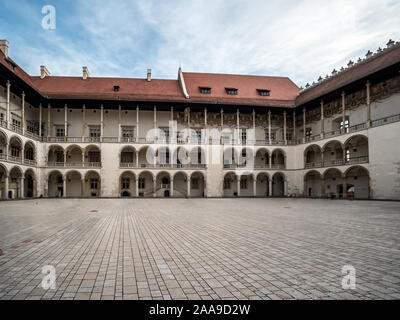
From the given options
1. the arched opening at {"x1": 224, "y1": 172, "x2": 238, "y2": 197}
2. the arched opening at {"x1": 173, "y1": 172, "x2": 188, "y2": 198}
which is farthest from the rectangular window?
the arched opening at {"x1": 224, "y1": 172, "x2": 238, "y2": 197}

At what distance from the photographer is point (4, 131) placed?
25047 millimetres

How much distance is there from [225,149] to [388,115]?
58.9 ft

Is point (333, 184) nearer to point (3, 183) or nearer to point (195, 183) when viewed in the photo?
point (195, 183)

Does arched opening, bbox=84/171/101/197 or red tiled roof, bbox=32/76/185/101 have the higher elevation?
red tiled roof, bbox=32/76/185/101

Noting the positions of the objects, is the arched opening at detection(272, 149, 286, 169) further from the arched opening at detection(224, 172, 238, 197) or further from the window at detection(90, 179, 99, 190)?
the window at detection(90, 179, 99, 190)

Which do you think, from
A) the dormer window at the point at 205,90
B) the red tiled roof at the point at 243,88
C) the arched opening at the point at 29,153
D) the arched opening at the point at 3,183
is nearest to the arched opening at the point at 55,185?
the arched opening at the point at 29,153

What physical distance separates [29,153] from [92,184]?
8.38 meters

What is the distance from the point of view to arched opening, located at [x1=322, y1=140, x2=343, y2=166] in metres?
30.8

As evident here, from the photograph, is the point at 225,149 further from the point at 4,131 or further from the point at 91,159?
the point at 4,131

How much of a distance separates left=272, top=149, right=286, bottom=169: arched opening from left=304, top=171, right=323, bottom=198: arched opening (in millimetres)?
3520

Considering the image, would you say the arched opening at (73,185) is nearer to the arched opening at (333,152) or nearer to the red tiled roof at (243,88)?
the red tiled roof at (243,88)

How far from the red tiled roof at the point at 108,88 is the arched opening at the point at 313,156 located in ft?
59.5

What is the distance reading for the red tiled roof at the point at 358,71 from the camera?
25487mm

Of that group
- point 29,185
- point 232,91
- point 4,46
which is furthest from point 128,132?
point 4,46
